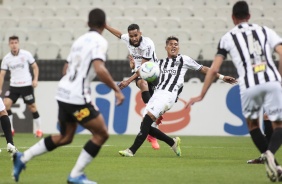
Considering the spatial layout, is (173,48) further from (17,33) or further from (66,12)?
(66,12)

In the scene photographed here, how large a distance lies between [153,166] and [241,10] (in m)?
2.59

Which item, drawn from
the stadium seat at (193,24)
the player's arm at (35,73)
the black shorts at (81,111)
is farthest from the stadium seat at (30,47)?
the black shorts at (81,111)

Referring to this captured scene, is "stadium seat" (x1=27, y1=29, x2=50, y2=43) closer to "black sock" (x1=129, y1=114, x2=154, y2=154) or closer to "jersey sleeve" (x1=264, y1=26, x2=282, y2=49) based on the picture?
"black sock" (x1=129, y1=114, x2=154, y2=154)

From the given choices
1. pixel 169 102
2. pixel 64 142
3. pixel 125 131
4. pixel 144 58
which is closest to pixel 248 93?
pixel 64 142

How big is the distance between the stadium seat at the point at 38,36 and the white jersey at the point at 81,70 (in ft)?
43.9

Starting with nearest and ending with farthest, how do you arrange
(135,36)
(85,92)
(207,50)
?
(85,92)
(135,36)
(207,50)

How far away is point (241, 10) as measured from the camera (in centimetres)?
854

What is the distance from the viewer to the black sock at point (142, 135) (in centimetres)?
1168

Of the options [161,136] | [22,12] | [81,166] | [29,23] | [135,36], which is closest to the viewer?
[81,166]

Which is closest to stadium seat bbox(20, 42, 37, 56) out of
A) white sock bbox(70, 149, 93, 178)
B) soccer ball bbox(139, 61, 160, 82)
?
soccer ball bbox(139, 61, 160, 82)

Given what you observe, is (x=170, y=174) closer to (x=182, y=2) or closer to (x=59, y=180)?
(x=59, y=180)

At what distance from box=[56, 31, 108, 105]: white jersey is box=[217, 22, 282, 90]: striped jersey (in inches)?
60.0

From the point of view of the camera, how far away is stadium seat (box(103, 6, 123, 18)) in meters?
22.0

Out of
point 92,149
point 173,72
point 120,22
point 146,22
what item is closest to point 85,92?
point 92,149
